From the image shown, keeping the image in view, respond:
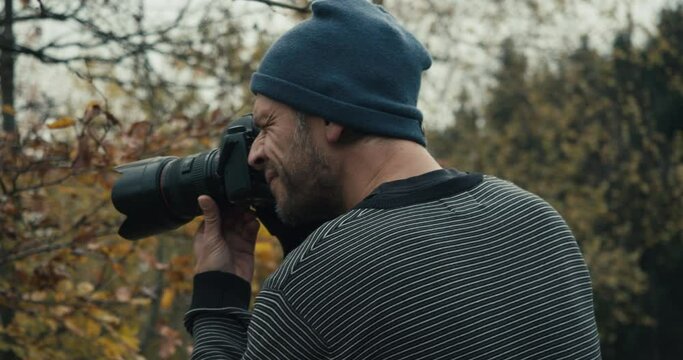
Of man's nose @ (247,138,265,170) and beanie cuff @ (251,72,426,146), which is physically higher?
beanie cuff @ (251,72,426,146)

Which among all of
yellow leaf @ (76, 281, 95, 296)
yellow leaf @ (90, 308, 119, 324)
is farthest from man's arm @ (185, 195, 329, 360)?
yellow leaf @ (76, 281, 95, 296)

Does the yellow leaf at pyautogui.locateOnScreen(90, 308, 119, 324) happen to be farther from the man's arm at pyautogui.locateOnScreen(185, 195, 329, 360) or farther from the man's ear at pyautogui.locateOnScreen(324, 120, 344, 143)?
the man's ear at pyautogui.locateOnScreen(324, 120, 344, 143)

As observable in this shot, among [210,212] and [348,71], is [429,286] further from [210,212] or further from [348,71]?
[210,212]

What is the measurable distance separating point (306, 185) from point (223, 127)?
211cm

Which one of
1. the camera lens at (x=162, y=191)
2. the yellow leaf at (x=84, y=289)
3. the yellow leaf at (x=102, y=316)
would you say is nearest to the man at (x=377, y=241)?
the camera lens at (x=162, y=191)

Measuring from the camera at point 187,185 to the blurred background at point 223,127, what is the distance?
86 centimetres

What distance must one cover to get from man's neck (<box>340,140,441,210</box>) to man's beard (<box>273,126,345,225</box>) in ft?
0.10

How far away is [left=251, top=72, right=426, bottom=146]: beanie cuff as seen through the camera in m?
1.74

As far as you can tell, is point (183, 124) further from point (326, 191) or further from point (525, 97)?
point (525, 97)

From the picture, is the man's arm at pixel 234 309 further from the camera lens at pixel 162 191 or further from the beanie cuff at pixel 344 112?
the beanie cuff at pixel 344 112

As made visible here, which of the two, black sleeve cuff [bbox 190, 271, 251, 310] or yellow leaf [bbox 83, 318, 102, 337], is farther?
yellow leaf [bbox 83, 318, 102, 337]

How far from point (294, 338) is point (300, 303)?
0.05 meters

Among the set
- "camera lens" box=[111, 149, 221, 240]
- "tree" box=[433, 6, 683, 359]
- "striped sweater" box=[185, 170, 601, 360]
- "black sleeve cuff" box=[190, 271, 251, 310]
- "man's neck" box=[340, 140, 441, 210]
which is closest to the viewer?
"striped sweater" box=[185, 170, 601, 360]

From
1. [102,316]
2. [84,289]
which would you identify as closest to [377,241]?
[102,316]
